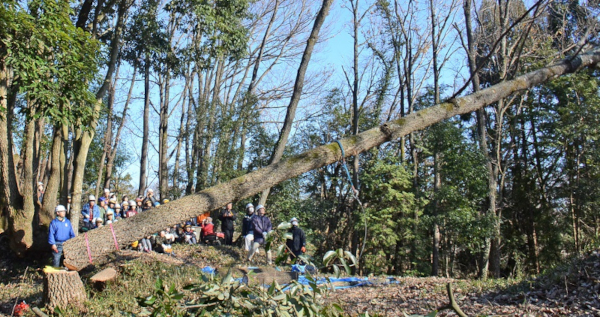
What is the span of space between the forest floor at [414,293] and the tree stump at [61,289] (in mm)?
189

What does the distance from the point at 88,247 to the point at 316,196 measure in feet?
52.5

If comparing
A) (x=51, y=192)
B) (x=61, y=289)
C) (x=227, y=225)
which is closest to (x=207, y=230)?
(x=227, y=225)

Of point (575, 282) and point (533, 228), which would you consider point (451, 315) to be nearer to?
point (575, 282)

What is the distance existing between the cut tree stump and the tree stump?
1131 millimetres

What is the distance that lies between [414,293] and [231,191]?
398 centimetres

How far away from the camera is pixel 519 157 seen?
23438 millimetres

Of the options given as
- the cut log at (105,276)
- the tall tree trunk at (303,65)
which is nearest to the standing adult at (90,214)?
the cut log at (105,276)

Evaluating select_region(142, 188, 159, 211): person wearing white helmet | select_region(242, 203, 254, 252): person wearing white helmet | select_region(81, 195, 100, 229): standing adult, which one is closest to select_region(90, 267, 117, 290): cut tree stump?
select_region(81, 195, 100, 229): standing adult

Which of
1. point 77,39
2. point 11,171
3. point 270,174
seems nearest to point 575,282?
point 270,174

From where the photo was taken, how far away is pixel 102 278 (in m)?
7.91

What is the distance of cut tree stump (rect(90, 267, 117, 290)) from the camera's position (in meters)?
7.85

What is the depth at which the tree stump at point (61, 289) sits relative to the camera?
658cm

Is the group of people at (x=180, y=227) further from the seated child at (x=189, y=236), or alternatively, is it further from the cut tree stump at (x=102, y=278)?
the cut tree stump at (x=102, y=278)

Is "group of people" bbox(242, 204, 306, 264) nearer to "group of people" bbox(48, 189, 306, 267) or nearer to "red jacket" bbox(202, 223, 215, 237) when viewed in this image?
"group of people" bbox(48, 189, 306, 267)
